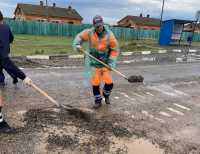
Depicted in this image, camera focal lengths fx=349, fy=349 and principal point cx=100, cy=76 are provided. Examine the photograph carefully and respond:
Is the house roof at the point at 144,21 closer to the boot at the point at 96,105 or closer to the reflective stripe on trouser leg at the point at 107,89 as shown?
the reflective stripe on trouser leg at the point at 107,89

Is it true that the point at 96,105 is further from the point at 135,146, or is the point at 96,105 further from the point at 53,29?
the point at 53,29

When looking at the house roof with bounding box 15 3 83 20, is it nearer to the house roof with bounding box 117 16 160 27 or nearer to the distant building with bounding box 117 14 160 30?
the distant building with bounding box 117 14 160 30

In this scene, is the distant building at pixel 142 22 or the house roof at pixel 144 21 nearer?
the distant building at pixel 142 22

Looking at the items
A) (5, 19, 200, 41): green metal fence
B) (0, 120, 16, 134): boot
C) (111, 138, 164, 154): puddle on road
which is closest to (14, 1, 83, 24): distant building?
(5, 19, 200, 41): green metal fence

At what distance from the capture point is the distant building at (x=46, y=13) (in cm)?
6194

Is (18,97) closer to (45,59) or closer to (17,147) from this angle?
(17,147)

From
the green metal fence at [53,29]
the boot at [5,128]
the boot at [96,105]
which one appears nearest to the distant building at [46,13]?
the green metal fence at [53,29]

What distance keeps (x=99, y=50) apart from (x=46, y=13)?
5708 centimetres

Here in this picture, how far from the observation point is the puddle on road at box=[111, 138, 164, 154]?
473cm

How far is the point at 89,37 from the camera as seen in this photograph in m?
6.72

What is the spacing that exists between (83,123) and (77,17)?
6224 centimetres

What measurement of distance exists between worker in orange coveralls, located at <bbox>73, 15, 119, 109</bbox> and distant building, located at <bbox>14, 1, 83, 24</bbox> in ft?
177

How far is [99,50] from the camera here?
22.4 ft

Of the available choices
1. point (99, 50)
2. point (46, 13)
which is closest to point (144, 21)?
point (46, 13)
